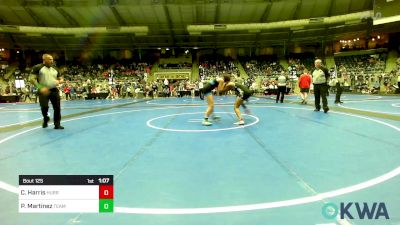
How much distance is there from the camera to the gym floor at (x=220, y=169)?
3.08 metres

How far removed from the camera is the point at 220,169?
4.63 meters

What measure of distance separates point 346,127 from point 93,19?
33.6 m

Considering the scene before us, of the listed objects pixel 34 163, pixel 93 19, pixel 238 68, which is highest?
pixel 93 19

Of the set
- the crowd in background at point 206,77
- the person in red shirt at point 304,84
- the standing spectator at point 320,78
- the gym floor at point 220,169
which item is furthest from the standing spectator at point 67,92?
the standing spectator at point 320,78

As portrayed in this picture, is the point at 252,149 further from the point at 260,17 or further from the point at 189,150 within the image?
the point at 260,17

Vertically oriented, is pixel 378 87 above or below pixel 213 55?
below

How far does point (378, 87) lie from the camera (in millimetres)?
27219

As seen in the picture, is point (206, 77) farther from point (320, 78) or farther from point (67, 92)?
Answer: point (320, 78)

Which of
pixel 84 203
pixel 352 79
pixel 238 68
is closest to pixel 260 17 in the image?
pixel 238 68
